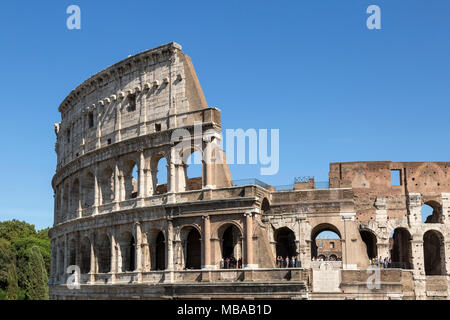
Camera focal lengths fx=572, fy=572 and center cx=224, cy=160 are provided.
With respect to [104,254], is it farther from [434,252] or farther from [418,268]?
[434,252]

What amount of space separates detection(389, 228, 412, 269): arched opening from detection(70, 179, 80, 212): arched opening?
69.2 feet

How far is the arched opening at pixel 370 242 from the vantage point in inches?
1293

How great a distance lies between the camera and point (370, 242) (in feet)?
114

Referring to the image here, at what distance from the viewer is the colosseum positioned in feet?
90.6

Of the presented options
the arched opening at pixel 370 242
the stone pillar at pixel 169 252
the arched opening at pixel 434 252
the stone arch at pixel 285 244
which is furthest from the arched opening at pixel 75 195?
the arched opening at pixel 434 252

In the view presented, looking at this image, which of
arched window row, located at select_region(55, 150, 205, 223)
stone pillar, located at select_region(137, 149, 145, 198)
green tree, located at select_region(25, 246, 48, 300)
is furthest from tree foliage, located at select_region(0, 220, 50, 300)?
stone pillar, located at select_region(137, 149, 145, 198)

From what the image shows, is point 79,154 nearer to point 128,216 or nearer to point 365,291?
point 128,216

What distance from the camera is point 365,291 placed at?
2688 cm

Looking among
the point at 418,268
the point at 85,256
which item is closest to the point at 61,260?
the point at 85,256

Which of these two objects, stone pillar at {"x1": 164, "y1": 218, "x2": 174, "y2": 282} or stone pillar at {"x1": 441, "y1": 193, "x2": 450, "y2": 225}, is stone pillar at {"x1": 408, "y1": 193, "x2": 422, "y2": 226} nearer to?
stone pillar at {"x1": 441, "y1": 193, "x2": 450, "y2": 225}

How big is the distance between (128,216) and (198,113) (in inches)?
287

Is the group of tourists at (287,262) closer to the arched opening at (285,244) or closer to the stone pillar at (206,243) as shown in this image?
the arched opening at (285,244)

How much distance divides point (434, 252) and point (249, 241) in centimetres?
1346
